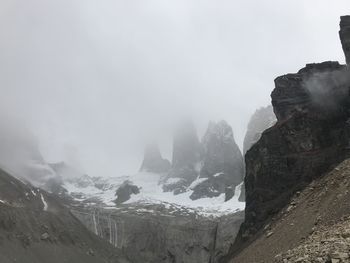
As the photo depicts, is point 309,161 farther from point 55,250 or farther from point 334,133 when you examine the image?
point 55,250

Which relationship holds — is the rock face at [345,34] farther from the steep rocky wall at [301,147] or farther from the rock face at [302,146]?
the rock face at [302,146]

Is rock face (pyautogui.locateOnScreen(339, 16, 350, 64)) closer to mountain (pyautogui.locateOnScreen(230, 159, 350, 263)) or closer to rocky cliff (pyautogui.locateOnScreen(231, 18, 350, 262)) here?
rocky cliff (pyautogui.locateOnScreen(231, 18, 350, 262))

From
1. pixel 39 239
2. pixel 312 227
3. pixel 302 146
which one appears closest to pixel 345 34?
pixel 302 146

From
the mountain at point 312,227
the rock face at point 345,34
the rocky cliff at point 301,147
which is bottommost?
the mountain at point 312,227

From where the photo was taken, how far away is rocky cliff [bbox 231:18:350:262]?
85875 millimetres

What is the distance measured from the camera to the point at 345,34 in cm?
9631

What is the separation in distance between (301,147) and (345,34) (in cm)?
2182

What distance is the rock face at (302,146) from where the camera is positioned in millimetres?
86250

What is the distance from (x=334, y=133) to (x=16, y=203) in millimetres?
137679

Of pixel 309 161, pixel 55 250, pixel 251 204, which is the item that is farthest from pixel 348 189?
pixel 55 250

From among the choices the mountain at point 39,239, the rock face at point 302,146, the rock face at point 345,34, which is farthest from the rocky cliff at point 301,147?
the mountain at point 39,239

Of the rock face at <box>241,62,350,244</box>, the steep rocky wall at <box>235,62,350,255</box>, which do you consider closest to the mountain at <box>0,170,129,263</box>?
the steep rocky wall at <box>235,62,350,255</box>

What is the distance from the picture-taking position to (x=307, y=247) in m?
43.2

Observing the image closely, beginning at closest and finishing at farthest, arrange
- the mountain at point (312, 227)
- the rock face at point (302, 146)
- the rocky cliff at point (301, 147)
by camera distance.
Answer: the mountain at point (312, 227), the rocky cliff at point (301, 147), the rock face at point (302, 146)
